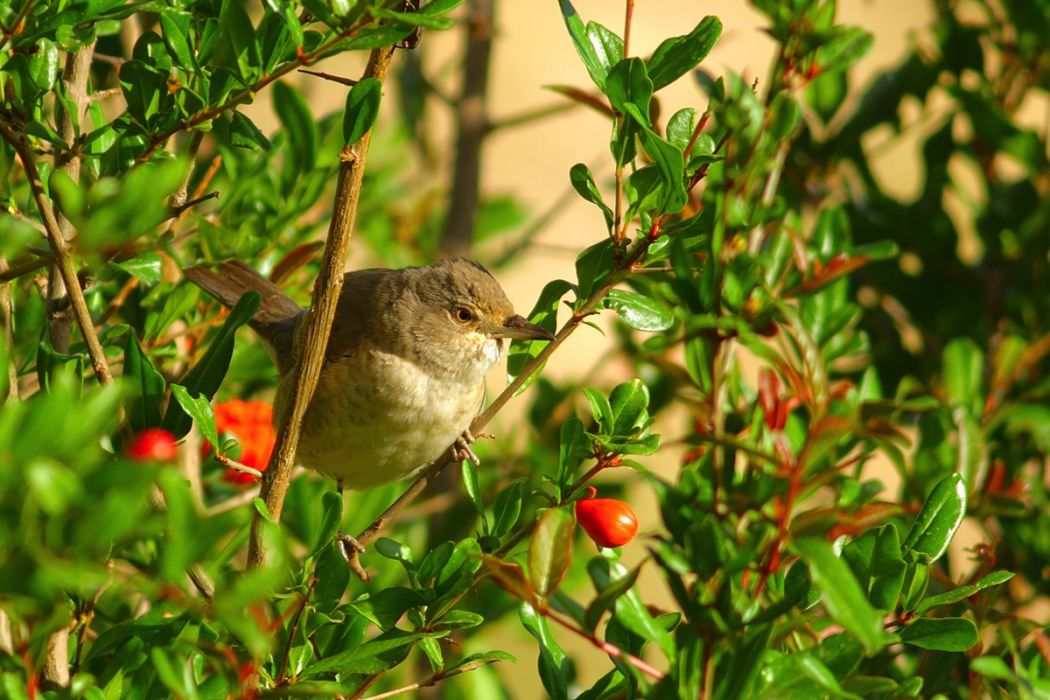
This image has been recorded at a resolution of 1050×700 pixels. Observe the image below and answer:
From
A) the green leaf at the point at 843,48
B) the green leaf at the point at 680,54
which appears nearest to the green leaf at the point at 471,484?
the green leaf at the point at 680,54

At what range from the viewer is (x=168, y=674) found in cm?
143

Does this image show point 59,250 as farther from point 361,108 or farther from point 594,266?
point 594,266

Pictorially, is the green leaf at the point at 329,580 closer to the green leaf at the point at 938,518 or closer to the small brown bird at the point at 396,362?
the green leaf at the point at 938,518

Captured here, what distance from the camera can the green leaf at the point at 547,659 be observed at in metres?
1.90

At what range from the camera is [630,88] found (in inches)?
76.5

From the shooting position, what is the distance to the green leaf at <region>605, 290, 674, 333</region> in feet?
7.04

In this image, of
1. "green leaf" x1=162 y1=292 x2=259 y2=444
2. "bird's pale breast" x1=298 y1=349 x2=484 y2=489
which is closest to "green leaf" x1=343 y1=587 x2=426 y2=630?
"green leaf" x1=162 y1=292 x2=259 y2=444

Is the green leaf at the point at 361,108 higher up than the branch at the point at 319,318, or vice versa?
the green leaf at the point at 361,108

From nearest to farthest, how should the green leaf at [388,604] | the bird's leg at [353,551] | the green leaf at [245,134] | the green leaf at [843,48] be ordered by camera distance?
the green leaf at [388,604], the green leaf at [245,134], the bird's leg at [353,551], the green leaf at [843,48]

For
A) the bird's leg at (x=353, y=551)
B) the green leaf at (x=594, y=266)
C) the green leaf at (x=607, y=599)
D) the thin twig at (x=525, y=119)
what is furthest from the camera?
the thin twig at (x=525, y=119)

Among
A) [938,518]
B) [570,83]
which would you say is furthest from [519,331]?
[570,83]

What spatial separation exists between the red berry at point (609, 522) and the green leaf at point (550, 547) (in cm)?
39

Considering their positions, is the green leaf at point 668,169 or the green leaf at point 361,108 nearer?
the green leaf at point 361,108

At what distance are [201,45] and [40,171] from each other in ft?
1.42
